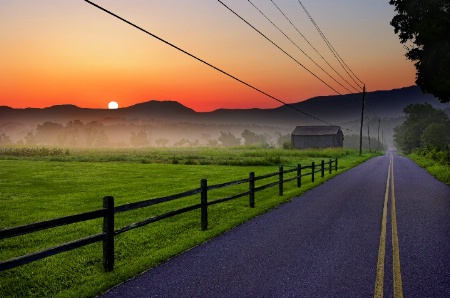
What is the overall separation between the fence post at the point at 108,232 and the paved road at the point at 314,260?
2.61 ft

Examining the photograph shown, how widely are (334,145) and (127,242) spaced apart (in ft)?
332

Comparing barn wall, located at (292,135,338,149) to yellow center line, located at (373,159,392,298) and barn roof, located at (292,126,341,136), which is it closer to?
barn roof, located at (292,126,341,136)

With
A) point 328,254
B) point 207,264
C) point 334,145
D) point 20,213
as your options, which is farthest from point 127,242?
point 334,145

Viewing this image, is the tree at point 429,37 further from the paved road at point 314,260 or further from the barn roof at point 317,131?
the barn roof at point 317,131

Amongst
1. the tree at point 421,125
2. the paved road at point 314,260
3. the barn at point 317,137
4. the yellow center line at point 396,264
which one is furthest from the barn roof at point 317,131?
the yellow center line at point 396,264

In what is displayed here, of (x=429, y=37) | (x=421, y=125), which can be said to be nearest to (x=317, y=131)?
(x=421, y=125)

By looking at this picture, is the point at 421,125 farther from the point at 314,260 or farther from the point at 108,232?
the point at 108,232

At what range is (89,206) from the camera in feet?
51.9

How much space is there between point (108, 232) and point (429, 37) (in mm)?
20526

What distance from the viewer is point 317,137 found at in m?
106

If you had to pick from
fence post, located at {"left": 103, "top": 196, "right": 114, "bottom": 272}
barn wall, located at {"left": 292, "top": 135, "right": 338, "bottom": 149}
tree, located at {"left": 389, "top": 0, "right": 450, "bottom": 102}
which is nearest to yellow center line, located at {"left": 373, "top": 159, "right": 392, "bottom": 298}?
fence post, located at {"left": 103, "top": 196, "right": 114, "bottom": 272}

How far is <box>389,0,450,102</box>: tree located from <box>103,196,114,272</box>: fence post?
2002 centimetres

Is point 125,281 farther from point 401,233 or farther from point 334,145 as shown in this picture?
point 334,145

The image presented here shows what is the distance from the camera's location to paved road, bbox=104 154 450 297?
5969 mm
